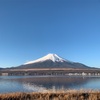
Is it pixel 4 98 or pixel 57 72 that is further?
pixel 57 72

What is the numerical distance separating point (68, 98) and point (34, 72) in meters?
183

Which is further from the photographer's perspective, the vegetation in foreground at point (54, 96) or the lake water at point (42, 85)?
the lake water at point (42, 85)

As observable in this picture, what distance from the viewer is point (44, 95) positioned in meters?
16.2

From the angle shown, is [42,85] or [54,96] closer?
[54,96]

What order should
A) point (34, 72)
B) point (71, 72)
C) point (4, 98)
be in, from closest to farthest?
point (4, 98)
point (71, 72)
point (34, 72)

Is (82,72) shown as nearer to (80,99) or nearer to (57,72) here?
(57,72)

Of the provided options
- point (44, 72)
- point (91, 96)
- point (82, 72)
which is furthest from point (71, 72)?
point (91, 96)

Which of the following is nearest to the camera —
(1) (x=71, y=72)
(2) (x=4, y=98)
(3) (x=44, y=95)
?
(2) (x=4, y=98)

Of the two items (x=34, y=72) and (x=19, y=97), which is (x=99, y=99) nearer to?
(x=19, y=97)

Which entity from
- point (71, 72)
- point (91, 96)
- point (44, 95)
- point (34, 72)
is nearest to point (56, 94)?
point (44, 95)

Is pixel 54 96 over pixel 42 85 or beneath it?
over

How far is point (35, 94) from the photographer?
16297mm

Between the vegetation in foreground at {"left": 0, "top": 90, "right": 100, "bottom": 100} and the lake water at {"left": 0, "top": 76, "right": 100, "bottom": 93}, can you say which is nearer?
the vegetation in foreground at {"left": 0, "top": 90, "right": 100, "bottom": 100}

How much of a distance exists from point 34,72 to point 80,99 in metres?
183
